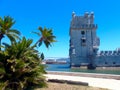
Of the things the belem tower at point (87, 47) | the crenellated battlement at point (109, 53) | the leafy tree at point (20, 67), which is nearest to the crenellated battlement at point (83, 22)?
the belem tower at point (87, 47)

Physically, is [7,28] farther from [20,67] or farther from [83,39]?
[83,39]

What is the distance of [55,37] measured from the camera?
23391 mm

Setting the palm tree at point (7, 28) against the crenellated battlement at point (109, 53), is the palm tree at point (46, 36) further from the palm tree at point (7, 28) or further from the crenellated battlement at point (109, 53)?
the crenellated battlement at point (109, 53)

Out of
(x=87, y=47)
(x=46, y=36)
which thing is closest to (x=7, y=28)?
(x=46, y=36)

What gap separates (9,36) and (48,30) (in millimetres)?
4171

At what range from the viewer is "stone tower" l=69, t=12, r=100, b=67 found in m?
94.5

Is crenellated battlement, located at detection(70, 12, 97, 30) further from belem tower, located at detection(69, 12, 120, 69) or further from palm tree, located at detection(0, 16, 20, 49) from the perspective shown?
palm tree, located at detection(0, 16, 20, 49)

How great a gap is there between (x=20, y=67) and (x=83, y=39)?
81962 millimetres

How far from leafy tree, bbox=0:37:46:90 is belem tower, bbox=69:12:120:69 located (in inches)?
3008

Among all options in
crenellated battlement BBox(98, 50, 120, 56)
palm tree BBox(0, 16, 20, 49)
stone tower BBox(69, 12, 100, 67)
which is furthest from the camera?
stone tower BBox(69, 12, 100, 67)

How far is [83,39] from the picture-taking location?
317 feet

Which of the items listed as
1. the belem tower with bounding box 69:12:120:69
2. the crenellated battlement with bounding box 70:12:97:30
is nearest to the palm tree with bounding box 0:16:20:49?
the belem tower with bounding box 69:12:120:69

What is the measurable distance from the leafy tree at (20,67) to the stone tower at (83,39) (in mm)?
77289

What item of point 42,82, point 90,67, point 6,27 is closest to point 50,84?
point 42,82
